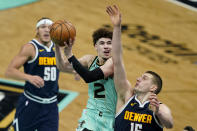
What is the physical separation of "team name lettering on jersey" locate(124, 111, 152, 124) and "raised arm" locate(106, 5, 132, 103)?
25 cm

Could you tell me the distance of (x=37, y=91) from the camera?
7.94 metres

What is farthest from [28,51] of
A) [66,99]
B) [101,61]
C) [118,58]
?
[66,99]

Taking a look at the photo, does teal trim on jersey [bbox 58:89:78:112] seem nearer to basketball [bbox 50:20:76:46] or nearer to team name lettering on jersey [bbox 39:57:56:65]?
team name lettering on jersey [bbox 39:57:56:65]

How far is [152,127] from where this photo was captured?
5.91 meters

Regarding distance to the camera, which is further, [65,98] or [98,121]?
[65,98]

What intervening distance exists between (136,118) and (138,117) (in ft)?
0.09

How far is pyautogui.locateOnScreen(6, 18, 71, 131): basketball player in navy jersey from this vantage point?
25.8 ft

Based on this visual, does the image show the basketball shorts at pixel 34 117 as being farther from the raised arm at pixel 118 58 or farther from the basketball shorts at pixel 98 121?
the raised arm at pixel 118 58

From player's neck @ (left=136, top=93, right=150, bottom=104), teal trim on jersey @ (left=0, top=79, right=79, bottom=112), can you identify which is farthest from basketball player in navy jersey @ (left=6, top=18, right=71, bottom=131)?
player's neck @ (left=136, top=93, right=150, bottom=104)

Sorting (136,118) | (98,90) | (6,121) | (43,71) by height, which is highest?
(43,71)

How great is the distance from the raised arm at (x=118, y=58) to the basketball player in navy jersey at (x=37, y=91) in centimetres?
203

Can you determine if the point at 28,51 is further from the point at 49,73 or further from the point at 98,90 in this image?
the point at 98,90

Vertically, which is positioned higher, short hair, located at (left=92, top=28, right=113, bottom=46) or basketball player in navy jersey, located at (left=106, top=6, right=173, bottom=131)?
short hair, located at (left=92, top=28, right=113, bottom=46)

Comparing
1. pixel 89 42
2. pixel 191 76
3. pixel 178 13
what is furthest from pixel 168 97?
pixel 178 13
